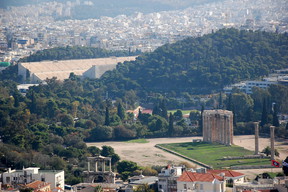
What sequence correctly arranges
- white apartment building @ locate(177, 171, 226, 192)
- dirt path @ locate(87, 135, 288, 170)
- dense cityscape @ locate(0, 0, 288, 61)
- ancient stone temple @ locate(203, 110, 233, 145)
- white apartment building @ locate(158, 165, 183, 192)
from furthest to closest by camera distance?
dense cityscape @ locate(0, 0, 288, 61) < ancient stone temple @ locate(203, 110, 233, 145) < dirt path @ locate(87, 135, 288, 170) < white apartment building @ locate(158, 165, 183, 192) < white apartment building @ locate(177, 171, 226, 192)

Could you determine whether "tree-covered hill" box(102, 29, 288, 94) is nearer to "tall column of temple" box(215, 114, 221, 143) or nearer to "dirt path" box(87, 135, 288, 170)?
"dirt path" box(87, 135, 288, 170)

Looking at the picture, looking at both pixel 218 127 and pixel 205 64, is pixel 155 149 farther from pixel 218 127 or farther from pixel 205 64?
Result: pixel 205 64

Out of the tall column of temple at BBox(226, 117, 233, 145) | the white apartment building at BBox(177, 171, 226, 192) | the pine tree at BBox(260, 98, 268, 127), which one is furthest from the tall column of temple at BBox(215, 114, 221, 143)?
the white apartment building at BBox(177, 171, 226, 192)

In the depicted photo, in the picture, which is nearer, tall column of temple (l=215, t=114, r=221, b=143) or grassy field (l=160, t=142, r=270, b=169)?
grassy field (l=160, t=142, r=270, b=169)

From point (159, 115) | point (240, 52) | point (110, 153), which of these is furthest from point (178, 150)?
point (240, 52)

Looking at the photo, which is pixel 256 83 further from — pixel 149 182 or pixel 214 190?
pixel 214 190

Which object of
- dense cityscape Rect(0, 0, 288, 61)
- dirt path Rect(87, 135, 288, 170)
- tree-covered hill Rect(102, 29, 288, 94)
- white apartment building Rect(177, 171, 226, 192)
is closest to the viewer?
white apartment building Rect(177, 171, 226, 192)

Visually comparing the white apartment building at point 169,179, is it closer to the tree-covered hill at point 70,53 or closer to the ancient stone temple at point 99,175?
the ancient stone temple at point 99,175
